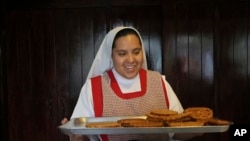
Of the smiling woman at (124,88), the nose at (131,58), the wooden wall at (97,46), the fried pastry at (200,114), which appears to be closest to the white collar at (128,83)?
the smiling woman at (124,88)

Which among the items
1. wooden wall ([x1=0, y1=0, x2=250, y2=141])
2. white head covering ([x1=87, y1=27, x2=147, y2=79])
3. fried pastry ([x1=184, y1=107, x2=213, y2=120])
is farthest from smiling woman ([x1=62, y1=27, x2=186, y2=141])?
wooden wall ([x1=0, y1=0, x2=250, y2=141])

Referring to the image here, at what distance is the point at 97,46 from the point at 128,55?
3.98 ft

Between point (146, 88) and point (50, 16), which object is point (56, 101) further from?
point (146, 88)

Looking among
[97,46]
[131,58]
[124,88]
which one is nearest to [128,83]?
[124,88]

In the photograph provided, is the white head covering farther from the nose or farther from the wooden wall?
the wooden wall

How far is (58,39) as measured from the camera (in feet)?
9.12

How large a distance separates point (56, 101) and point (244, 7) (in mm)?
1709

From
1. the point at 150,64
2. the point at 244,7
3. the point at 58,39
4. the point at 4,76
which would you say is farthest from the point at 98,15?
the point at 244,7

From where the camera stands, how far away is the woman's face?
5.19 feet

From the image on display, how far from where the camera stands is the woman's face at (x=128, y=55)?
158cm

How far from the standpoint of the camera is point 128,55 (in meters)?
1.58

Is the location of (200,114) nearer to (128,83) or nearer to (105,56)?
(128,83)

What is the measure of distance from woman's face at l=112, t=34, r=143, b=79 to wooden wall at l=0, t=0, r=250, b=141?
1126 millimetres

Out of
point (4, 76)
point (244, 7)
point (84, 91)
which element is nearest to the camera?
point (84, 91)
